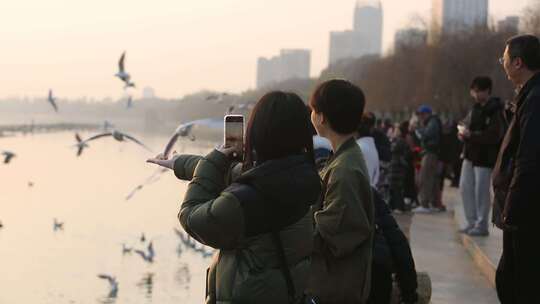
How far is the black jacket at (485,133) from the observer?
8328 mm

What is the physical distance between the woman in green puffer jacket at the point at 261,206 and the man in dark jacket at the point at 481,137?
18.5 ft

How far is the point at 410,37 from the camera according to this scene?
63500 millimetres

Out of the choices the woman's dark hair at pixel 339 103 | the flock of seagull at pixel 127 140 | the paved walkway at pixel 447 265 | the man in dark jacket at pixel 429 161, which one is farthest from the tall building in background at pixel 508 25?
the woman's dark hair at pixel 339 103

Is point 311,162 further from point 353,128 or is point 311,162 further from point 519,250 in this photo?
point 519,250

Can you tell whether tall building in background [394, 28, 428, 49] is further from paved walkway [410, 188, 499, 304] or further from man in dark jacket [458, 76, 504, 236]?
man in dark jacket [458, 76, 504, 236]

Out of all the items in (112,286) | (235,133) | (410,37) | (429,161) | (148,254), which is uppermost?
(410,37)

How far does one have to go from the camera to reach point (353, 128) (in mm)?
3670

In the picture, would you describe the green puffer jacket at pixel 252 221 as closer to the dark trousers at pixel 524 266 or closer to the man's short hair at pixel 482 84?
the dark trousers at pixel 524 266

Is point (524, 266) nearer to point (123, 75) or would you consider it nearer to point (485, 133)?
point (485, 133)

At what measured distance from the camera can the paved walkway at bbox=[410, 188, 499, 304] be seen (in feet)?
22.8

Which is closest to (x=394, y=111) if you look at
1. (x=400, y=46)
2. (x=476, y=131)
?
(x=400, y=46)

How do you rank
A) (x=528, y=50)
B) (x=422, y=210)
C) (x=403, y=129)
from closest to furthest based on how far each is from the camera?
(x=528, y=50)
(x=422, y=210)
(x=403, y=129)

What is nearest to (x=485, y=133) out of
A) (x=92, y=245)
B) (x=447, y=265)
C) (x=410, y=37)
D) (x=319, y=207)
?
(x=447, y=265)

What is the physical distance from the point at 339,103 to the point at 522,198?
99cm
